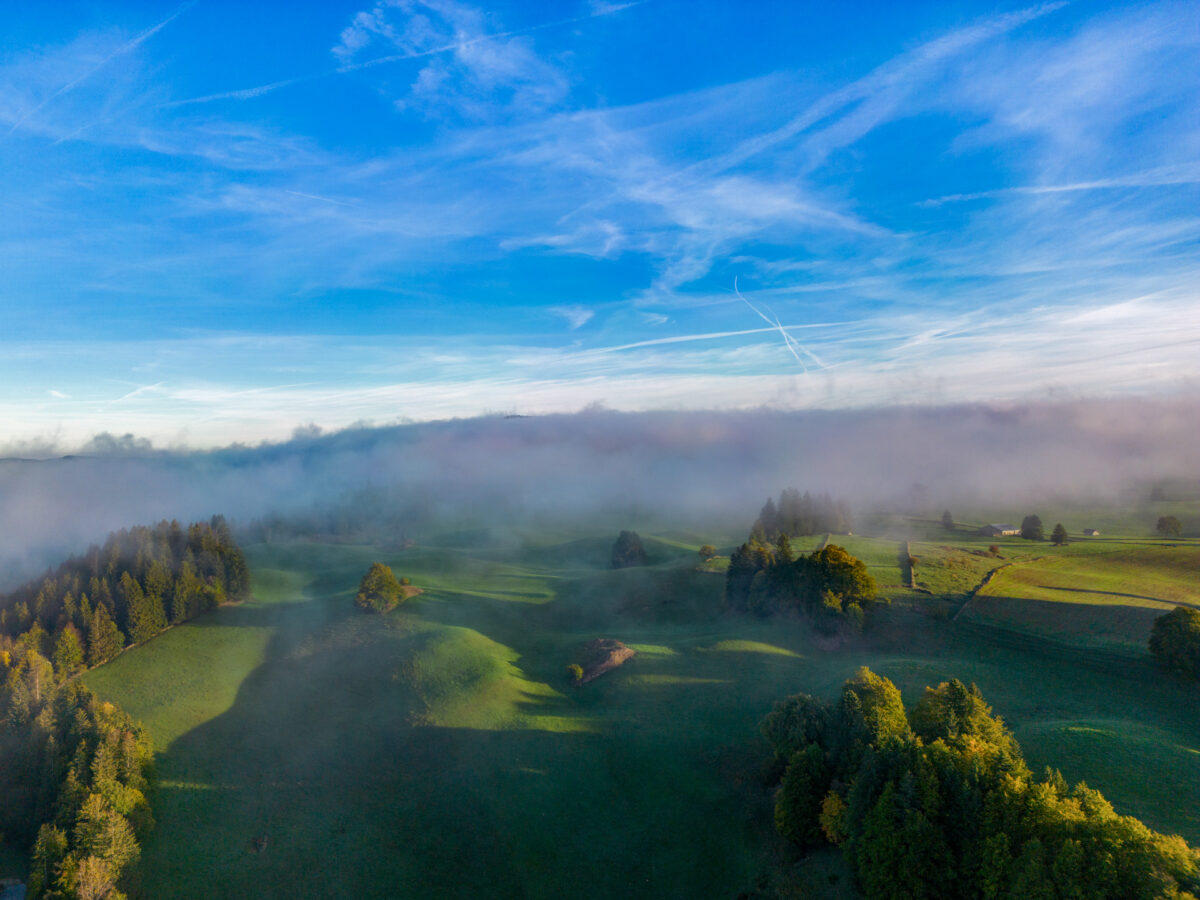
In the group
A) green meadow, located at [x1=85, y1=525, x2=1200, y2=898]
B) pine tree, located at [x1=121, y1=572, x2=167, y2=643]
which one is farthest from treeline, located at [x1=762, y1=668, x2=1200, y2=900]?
pine tree, located at [x1=121, y1=572, x2=167, y2=643]

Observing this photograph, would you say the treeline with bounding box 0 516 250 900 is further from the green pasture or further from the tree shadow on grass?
the green pasture

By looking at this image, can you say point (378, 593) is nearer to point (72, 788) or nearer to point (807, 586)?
point (72, 788)

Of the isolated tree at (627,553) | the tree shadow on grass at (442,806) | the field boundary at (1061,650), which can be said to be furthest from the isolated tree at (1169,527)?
the tree shadow on grass at (442,806)

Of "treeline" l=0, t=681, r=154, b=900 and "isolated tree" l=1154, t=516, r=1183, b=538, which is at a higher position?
"isolated tree" l=1154, t=516, r=1183, b=538

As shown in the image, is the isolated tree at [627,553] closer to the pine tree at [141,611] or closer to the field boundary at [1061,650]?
the field boundary at [1061,650]

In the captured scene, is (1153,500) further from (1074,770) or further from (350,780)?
(350,780)

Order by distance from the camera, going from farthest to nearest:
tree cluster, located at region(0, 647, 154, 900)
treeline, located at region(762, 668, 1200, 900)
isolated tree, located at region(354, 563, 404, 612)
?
isolated tree, located at region(354, 563, 404, 612), tree cluster, located at region(0, 647, 154, 900), treeline, located at region(762, 668, 1200, 900)
